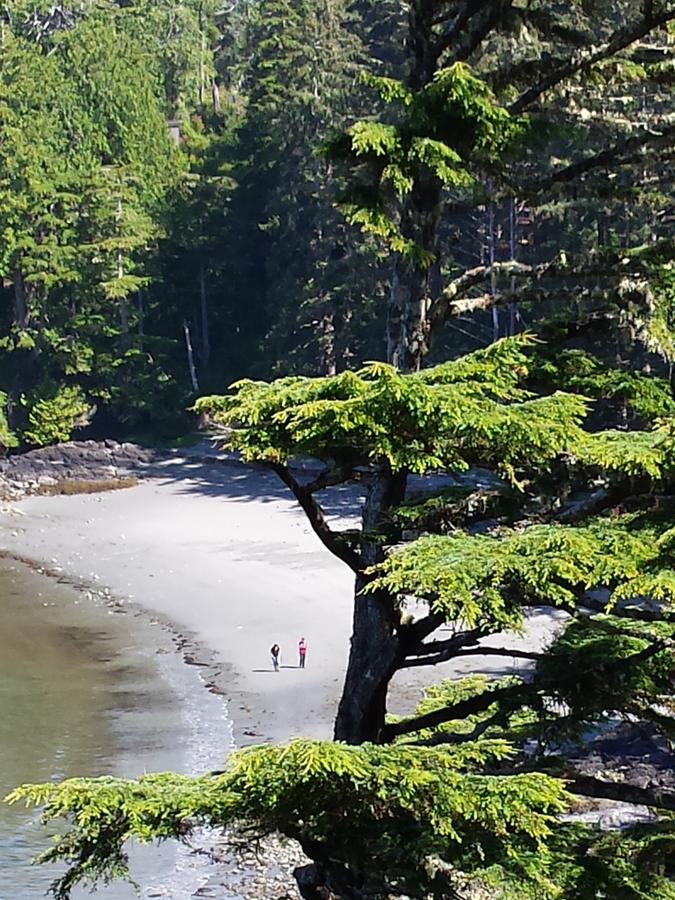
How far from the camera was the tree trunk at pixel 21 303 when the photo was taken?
5066 cm

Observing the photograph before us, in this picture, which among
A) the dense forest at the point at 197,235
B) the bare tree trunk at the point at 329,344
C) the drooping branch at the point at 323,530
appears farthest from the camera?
the bare tree trunk at the point at 329,344

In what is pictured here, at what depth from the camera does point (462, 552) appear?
15.7 ft

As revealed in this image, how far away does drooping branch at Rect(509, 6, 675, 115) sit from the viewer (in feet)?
20.8

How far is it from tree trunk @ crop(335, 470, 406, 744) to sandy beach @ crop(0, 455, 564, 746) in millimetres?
12389

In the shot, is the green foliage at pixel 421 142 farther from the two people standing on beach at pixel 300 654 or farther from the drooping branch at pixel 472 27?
the two people standing on beach at pixel 300 654

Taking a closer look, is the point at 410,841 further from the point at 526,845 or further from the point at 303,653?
the point at 303,653

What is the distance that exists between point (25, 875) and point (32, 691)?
762 cm

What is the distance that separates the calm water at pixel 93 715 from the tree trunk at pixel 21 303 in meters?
24.0

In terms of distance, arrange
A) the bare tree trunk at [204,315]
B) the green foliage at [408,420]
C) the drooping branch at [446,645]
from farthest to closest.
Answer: the bare tree trunk at [204,315] < the drooping branch at [446,645] < the green foliage at [408,420]

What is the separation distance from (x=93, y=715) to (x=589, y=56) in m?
16.4

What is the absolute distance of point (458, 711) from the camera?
264 inches

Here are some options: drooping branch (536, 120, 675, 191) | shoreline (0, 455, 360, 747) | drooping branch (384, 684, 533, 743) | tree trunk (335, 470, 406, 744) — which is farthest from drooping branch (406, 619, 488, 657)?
shoreline (0, 455, 360, 747)

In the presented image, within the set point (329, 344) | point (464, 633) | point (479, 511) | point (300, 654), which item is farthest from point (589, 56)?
point (329, 344)

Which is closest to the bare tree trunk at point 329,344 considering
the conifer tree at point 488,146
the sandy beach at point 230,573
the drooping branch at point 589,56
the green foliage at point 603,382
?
the sandy beach at point 230,573
